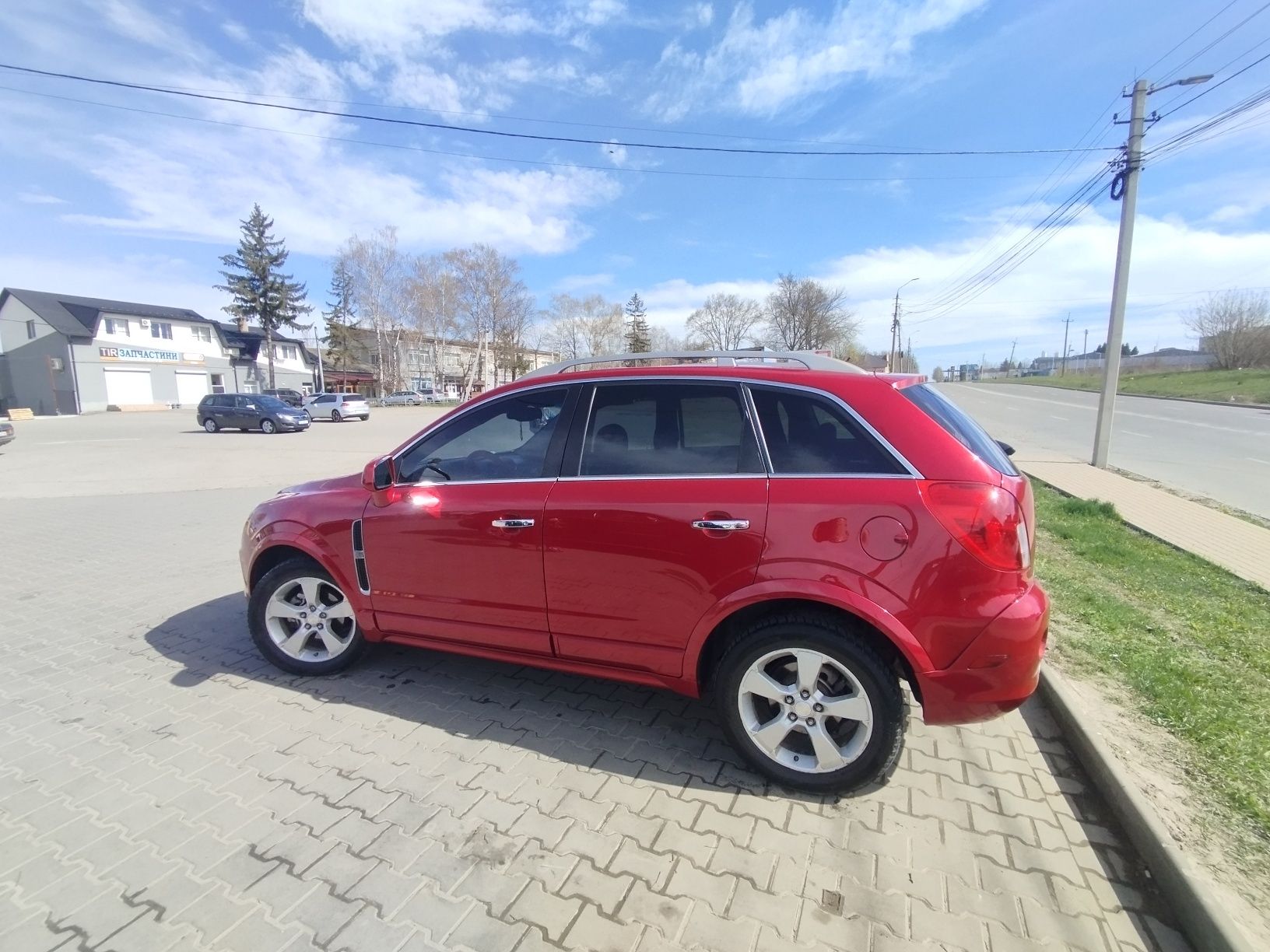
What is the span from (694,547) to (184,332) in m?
60.1

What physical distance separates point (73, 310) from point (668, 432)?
59769 millimetres

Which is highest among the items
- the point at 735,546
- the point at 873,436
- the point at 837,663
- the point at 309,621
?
the point at 873,436

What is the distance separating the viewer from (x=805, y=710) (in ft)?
8.12

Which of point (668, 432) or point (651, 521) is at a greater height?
point (668, 432)

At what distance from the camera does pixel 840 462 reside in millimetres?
2414

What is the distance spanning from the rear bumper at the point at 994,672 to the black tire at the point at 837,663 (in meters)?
0.15

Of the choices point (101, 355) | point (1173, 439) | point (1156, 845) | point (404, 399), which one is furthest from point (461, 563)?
point (404, 399)

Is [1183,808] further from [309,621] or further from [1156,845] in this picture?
[309,621]

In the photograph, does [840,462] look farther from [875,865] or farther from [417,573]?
[417,573]

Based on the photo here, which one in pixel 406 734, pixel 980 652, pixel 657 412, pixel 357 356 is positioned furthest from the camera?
pixel 357 356

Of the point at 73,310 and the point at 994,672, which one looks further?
the point at 73,310

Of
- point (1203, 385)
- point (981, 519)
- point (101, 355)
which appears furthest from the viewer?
point (101, 355)

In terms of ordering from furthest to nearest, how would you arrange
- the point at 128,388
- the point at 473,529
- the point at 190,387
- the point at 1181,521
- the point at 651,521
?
the point at 190,387, the point at 128,388, the point at 1181,521, the point at 473,529, the point at 651,521

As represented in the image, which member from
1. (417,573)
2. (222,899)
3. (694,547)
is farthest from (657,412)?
(222,899)
